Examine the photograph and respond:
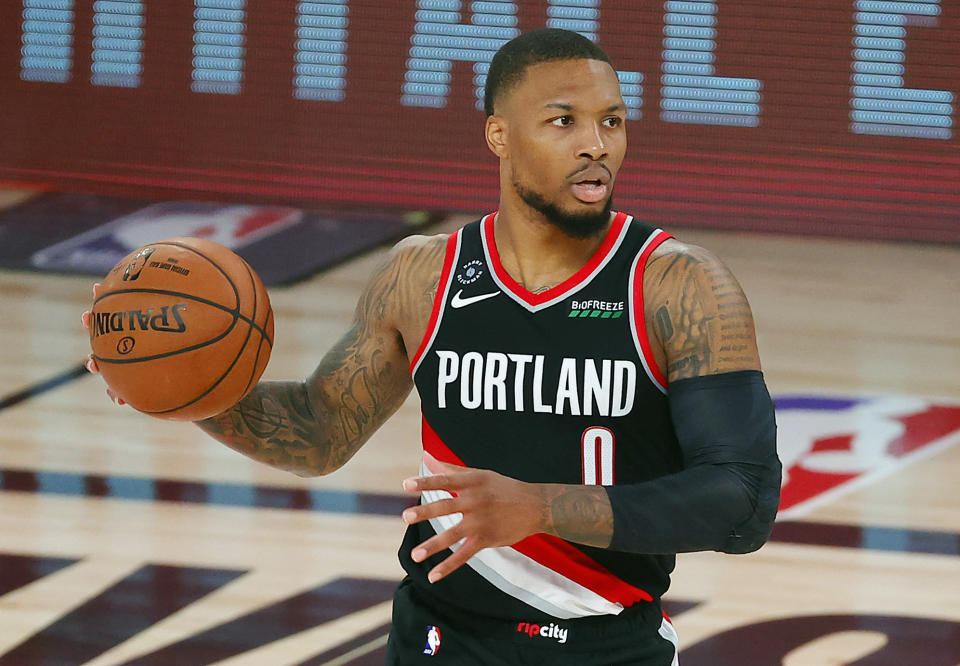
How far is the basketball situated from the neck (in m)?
0.55

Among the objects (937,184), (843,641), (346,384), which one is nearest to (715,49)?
(937,184)

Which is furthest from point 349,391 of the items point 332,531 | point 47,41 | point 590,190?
point 47,41

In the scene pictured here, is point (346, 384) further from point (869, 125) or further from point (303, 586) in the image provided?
point (869, 125)

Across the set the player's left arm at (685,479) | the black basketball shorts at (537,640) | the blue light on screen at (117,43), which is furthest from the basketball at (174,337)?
the blue light on screen at (117,43)

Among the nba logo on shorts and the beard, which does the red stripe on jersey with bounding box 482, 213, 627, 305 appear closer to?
the beard

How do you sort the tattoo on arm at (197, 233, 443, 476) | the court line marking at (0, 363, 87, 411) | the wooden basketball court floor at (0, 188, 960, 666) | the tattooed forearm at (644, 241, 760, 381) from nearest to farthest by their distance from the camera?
the tattooed forearm at (644, 241, 760, 381) → the tattoo on arm at (197, 233, 443, 476) → the wooden basketball court floor at (0, 188, 960, 666) → the court line marking at (0, 363, 87, 411)

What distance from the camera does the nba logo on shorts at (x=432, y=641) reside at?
2.55 m

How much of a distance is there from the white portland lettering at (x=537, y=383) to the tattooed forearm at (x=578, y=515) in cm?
30

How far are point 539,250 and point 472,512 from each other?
746mm

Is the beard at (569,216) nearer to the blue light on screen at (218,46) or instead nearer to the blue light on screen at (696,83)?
the blue light on screen at (696,83)

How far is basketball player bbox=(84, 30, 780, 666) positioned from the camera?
7.79 feet

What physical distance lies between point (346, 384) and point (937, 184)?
282 inches

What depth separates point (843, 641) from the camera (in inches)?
159

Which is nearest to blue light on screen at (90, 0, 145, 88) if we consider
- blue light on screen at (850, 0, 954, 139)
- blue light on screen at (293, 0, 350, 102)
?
blue light on screen at (293, 0, 350, 102)
